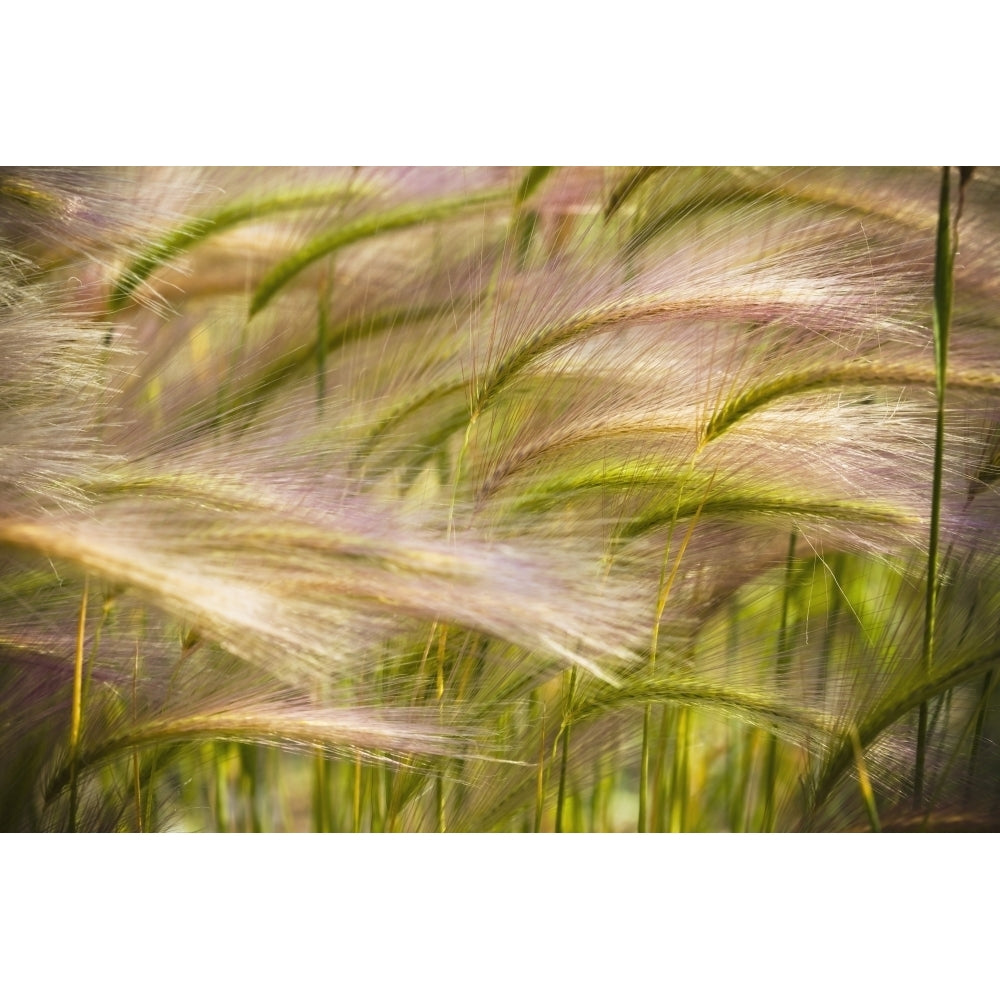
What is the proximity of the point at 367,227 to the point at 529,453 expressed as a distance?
0.40 m

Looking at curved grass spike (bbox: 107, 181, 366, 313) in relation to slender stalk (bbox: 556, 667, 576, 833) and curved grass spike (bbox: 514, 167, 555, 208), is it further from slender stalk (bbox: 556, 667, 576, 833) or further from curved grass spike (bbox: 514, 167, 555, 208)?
slender stalk (bbox: 556, 667, 576, 833)

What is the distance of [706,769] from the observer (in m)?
1.32

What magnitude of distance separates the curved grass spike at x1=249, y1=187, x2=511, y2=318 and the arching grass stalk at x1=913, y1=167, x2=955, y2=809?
1.98 ft

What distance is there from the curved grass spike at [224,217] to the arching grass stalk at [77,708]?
41 centimetres

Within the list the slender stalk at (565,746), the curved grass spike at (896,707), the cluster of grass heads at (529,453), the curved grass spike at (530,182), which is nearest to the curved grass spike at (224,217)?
the cluster of grass heads at (529,453)

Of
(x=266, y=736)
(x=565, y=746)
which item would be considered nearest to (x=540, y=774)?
(x=565, y=746)

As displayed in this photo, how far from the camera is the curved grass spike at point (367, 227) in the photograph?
1280 mm

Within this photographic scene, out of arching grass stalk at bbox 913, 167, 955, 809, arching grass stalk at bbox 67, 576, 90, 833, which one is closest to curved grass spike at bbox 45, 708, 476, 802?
arching grass stalk at bbox 67, 576, 90, 833

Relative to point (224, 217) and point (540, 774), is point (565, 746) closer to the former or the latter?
point (540, 774)

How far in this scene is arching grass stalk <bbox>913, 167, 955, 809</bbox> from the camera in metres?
1.23

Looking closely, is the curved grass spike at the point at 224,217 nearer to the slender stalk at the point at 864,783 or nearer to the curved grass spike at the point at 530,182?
the curved grass spike at the point at 530,182

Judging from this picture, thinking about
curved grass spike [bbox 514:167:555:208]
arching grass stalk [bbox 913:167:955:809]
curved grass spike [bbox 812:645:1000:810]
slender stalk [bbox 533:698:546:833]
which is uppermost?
curved grass spike [bbox 514:167:555:208]
